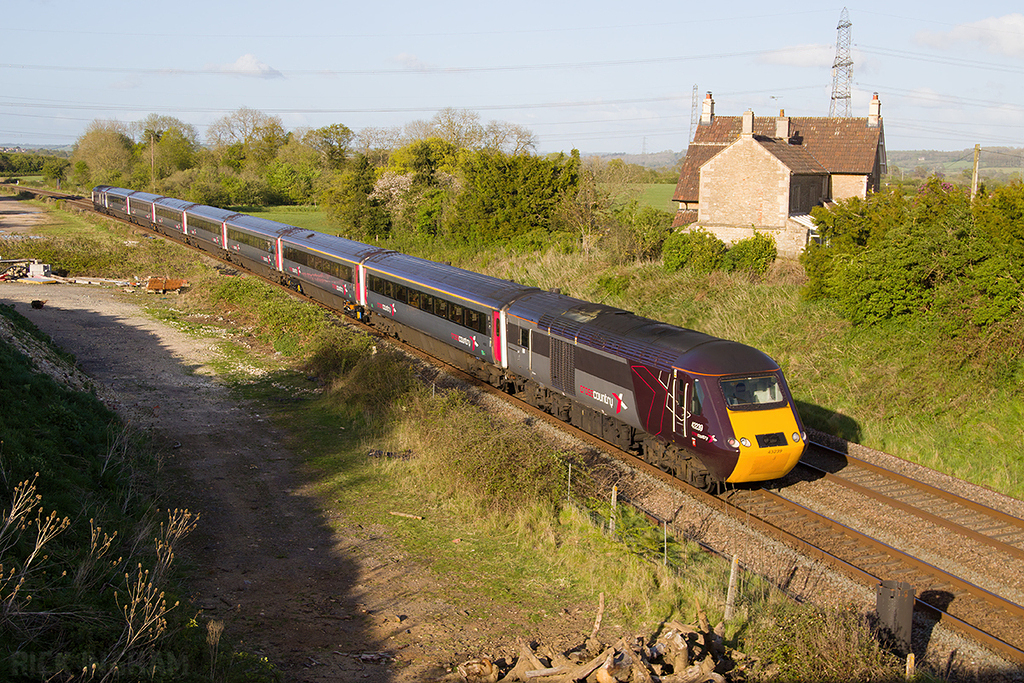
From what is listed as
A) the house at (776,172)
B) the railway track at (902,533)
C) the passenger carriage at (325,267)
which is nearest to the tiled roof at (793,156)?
the house at (776,172)

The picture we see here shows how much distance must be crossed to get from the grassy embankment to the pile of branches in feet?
1.80

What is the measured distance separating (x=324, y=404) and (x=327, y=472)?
4.93 meters

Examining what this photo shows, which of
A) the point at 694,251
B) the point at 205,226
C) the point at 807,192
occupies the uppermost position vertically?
the point at 807,192

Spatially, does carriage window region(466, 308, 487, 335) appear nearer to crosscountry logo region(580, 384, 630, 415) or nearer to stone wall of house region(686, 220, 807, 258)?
crosscountry logo region(580, 384, 630, 415)

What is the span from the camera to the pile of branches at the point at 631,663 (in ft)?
25.2

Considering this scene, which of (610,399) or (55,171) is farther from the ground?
(55,171)

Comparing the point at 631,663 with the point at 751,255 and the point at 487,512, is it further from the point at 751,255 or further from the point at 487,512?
the point at 751,255

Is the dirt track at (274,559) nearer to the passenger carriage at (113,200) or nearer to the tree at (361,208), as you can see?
the tree at (361,208)

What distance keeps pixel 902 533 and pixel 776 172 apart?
22.9 meters

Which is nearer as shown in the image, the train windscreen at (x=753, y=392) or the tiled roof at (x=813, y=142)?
the train windscreen at (x=753, y=392)

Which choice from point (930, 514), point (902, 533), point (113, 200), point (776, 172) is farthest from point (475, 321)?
point (113, 200)

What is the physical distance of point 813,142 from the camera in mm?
38844

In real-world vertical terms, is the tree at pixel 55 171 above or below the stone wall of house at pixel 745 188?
above

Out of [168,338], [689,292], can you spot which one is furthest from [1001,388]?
[168,338]
